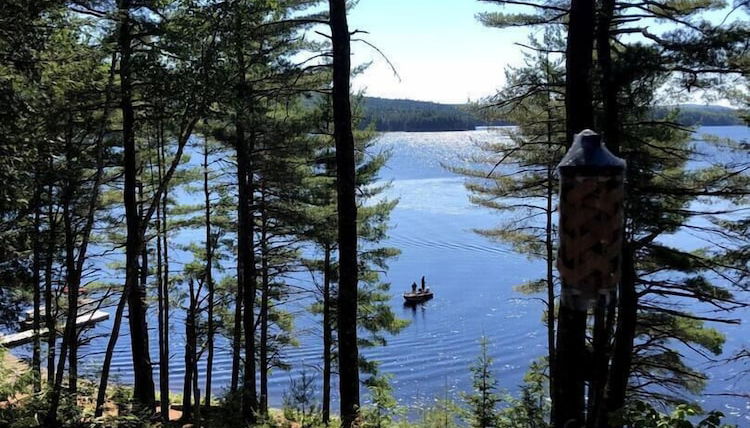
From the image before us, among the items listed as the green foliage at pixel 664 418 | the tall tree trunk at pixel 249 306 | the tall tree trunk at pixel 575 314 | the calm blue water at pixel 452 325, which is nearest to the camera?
the green foliage at pixel 664 418

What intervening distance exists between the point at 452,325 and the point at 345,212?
67.5 ft

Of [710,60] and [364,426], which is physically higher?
[710,60]

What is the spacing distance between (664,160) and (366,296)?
7.79 meters

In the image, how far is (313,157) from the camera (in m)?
12.6

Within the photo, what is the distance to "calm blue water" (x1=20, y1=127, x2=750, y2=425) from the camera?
19.4 metres

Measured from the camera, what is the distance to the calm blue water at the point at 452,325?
19422 mm

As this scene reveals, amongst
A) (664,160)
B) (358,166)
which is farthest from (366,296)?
(664,160)

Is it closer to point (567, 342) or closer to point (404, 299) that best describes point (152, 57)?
point (567, 342)

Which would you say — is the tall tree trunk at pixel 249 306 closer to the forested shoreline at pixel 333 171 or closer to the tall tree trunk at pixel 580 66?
the forested shoreline at pixel 333 171

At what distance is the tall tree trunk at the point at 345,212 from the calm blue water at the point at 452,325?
7.33 metres

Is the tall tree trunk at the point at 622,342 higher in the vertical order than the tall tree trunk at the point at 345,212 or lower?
lower

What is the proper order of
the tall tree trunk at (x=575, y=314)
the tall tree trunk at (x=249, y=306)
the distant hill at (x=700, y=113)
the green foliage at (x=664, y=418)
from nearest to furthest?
the green foliage at (x=664, y=418) → the tall tree trunk at (x=575, y=314) → the distant hill at (x=700, y=113) → the tall tree trunk at (x=249, y=306)

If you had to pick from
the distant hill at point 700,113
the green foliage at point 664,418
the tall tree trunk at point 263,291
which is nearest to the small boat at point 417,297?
the tall tree trunk at point 263,291

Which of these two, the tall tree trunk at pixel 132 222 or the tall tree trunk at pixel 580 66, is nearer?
the tall tree trunk at pixel 580 66
